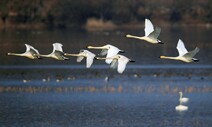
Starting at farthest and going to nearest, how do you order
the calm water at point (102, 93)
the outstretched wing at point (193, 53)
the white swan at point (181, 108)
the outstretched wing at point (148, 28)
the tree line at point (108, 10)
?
the tree line at point (108, 10), the white swan at point (181, 108), the calm water at point (102, 93), the outstretched wing at point (148, 28), the outstretched wing at point (193, 53)

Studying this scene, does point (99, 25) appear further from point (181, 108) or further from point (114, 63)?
point (114, 63)

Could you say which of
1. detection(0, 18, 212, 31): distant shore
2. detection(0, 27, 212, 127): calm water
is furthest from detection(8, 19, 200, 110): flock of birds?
detection(0, 18, 212, 31): distant shore

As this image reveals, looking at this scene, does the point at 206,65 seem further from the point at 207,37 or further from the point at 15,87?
the point at 207,37

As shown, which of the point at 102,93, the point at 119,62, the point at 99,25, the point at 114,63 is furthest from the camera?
the point at 99,25

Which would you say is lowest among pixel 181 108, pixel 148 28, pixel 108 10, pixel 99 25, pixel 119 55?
pixel 181 108

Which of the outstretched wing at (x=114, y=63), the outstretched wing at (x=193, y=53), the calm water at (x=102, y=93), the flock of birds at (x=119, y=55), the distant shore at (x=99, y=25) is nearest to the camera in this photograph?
the outstretched wing at (x=193, y=53)

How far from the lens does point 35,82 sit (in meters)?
39.8

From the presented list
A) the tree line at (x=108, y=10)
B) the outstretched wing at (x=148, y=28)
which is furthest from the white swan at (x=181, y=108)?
the tree line at (x=108, y=10)

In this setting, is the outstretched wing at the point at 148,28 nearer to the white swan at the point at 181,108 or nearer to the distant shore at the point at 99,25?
the white swan at the point at 181,108

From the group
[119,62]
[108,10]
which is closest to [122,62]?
[119,62]

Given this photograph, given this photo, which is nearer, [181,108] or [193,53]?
[193,53]

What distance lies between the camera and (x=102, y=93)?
36.2m

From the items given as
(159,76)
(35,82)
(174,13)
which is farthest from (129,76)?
(174,13)

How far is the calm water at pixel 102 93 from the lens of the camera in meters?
30.3
